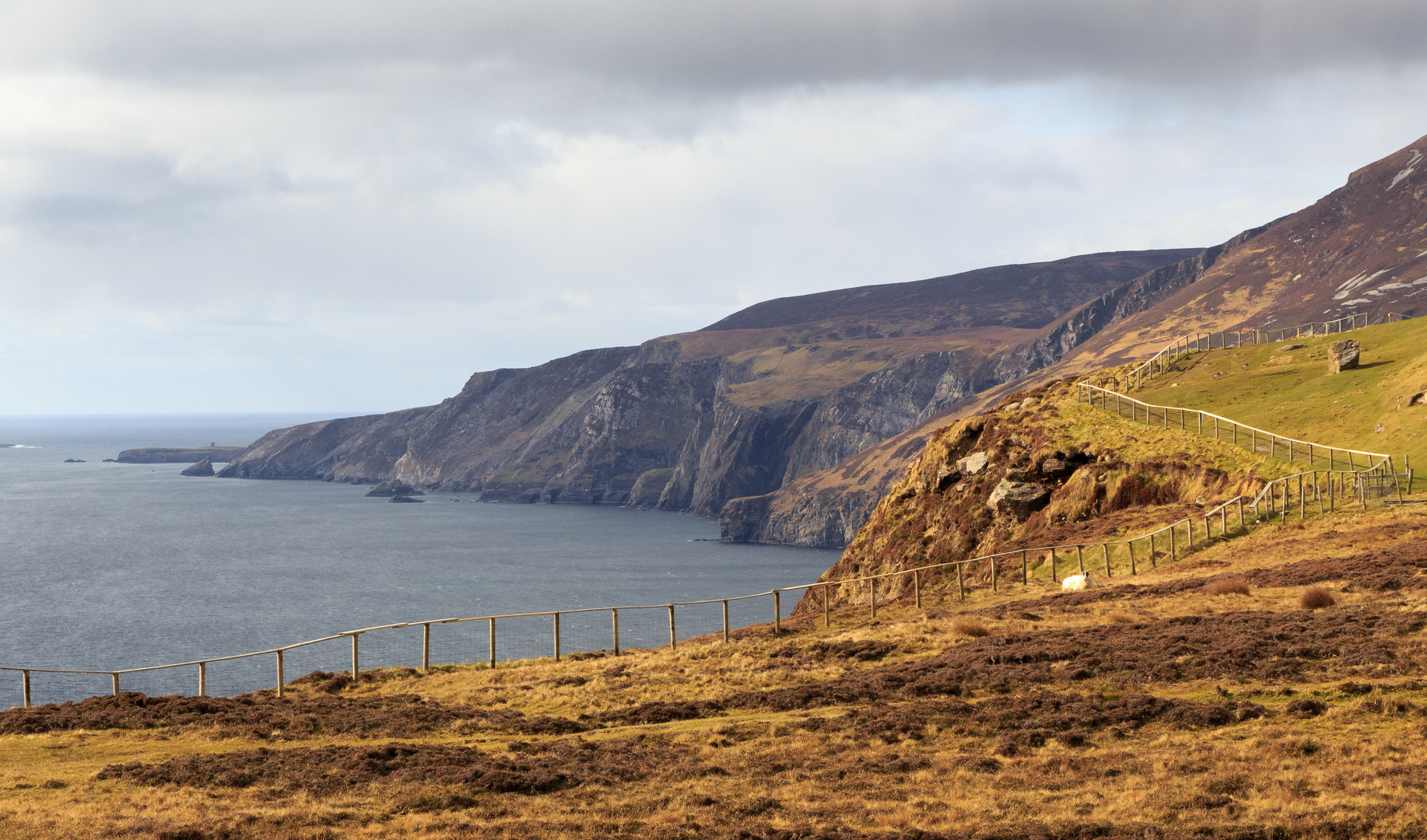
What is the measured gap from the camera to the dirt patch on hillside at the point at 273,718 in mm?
27109

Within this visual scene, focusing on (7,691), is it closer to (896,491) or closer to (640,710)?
(896,491)

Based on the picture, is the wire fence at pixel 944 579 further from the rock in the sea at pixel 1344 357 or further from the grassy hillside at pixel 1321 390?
the rock in the sea at pixel 1344 357

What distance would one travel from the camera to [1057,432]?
72625 mm

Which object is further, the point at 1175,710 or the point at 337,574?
the point at 337,574

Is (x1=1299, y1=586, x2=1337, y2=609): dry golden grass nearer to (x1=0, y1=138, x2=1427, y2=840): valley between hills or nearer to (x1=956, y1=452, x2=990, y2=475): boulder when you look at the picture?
(x1=0, y1=138, x2=1427, y2=840): valley between hills

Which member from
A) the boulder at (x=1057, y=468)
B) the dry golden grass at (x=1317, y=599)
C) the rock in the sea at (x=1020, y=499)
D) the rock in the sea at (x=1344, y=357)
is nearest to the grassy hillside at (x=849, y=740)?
the dry golden grass at (x=1317, y=599)

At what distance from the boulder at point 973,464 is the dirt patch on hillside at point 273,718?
52.1 metres

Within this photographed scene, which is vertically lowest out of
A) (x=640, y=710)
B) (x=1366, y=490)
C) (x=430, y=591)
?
(x=430, y=591)

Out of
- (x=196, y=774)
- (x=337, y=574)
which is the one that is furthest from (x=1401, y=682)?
(x=337, y=574)

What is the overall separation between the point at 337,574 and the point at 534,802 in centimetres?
18230

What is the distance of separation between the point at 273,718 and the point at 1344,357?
77613 millimetres

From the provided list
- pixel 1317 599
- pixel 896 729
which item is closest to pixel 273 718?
pixel 896 729

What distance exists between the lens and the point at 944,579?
6388cm

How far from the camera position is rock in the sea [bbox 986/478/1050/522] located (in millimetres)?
67062
